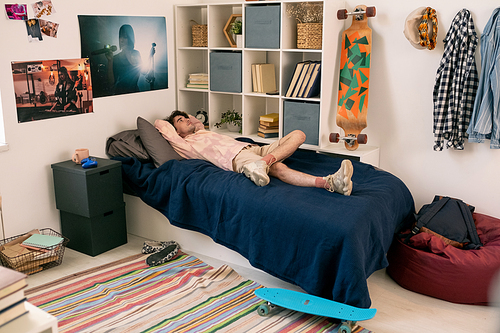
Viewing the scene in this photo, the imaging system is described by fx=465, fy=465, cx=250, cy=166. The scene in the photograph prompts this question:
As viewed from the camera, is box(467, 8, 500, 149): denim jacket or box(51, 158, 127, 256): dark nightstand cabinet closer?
box(467, 8, 500, 149): denim jacket

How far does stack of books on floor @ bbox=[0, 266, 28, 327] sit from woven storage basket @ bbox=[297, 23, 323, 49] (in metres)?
2.75

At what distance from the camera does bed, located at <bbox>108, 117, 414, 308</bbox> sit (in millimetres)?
2375

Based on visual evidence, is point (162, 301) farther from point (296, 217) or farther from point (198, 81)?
point (198, 81)

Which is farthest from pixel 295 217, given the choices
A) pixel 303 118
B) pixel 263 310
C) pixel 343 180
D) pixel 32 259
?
pixel 32 259

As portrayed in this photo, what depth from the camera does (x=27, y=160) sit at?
311 centimetres

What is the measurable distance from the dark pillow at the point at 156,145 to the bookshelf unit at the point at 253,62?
0.77m

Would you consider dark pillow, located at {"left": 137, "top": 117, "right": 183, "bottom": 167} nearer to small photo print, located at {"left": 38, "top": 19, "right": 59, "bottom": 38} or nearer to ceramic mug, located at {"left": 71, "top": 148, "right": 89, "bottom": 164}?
ceramic mug, located at {"left": 71, "top": 148, "right": 89, "bottom": 164}

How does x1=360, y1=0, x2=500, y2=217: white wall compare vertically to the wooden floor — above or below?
above

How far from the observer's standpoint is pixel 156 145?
3.40m

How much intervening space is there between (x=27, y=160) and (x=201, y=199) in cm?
121

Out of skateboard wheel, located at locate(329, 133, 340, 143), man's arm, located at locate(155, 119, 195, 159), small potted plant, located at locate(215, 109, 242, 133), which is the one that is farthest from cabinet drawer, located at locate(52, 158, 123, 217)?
skateboard wheel, located at locate(329, 133, 340, 143)

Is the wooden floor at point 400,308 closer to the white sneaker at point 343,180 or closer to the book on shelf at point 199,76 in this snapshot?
the white sneaker at point 343,180

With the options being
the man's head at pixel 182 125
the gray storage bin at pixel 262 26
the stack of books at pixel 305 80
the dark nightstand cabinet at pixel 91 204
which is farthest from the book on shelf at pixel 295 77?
the dark nightstand cabinet at pixel 91 204

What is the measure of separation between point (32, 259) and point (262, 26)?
7.71ft
